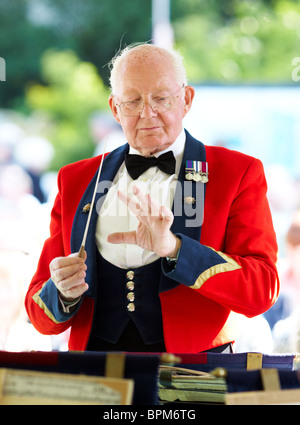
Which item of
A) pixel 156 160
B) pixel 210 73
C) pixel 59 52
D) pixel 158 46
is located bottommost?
pixel 156 160

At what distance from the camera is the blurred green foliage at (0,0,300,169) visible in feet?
35.3

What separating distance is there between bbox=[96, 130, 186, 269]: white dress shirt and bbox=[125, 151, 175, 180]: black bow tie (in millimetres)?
22

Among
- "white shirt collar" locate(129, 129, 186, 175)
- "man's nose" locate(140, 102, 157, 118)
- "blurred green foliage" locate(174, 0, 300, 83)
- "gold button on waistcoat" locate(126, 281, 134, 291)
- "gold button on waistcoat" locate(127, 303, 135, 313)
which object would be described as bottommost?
"gold button on waistcoat" locate(127, 303, 135, 313)

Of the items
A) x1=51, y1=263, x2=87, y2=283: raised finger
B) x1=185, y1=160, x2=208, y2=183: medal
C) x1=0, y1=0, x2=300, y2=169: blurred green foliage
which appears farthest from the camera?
x1=0, y1=0, x2=300, y2=169: blurred green foliage

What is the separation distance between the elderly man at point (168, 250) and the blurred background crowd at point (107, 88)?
1296mm

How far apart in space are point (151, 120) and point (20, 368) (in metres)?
0.92

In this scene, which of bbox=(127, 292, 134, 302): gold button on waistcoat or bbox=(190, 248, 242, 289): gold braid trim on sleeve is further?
bbox=(127, 292, 134, 302): gold button on waistcoat

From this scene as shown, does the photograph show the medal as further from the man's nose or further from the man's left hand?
the man's left hand

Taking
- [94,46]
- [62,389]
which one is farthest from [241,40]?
[62,389]

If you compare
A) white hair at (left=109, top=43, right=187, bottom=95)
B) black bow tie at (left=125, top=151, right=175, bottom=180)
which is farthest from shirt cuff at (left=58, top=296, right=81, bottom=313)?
white hair at (left=109, top=43, right=187, bottom=95)

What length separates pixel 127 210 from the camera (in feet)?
6.77

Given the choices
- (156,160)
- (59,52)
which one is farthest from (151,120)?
(59,52)
